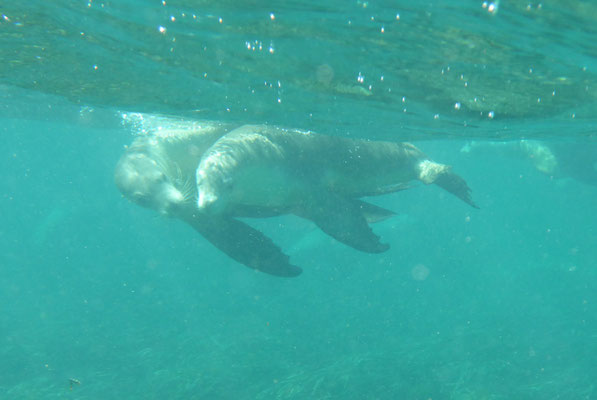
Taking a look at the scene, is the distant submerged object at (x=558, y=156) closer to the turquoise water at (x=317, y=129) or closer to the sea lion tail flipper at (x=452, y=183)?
the turquoise water at (x=317, y=129)

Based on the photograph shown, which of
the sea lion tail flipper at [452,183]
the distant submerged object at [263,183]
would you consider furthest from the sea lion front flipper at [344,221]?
the sea lion tail flipper at [452,183]

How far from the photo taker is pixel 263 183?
25.3 feet

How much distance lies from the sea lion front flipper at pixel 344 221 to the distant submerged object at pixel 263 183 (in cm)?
2

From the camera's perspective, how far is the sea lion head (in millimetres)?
7367

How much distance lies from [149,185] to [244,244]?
201 centimetres

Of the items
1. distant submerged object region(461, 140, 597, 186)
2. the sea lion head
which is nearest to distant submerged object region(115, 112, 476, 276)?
the sea lion head

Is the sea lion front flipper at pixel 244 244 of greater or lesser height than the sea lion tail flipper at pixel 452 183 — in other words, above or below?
below

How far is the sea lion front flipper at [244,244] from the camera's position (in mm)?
7484

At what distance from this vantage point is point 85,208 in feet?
152

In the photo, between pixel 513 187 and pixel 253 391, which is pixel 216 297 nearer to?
pixel 253 391

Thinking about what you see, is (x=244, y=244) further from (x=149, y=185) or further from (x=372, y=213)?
(x=372, y=213)

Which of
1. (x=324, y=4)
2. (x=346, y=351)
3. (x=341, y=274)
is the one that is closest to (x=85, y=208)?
(x=341, y=274)

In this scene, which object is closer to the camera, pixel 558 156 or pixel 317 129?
pixel 317 129

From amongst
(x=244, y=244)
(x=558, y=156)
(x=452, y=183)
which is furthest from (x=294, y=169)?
(x=558, y=156)
